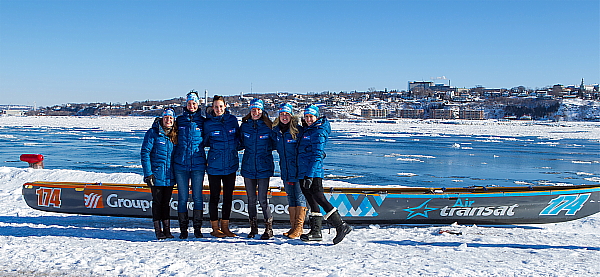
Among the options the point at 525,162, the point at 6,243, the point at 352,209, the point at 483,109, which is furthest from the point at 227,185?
the point at 483,109

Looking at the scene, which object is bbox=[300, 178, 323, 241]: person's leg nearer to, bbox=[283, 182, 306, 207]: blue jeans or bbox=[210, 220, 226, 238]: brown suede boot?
bbox=[283, 182, 306, 207]: blue jeans

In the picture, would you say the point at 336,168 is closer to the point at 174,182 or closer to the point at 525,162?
the point at 525,162

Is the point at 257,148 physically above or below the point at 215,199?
above

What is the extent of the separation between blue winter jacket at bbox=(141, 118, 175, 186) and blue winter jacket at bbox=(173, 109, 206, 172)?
0.09 m

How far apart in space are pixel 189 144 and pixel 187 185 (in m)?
0.44

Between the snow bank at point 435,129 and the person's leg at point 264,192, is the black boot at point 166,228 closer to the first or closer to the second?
the person's leg at point 264,192

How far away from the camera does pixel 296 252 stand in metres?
4.38

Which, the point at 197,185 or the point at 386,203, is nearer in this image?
the point at 197,185

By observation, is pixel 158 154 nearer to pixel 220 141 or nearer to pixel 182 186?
pixel 182 186

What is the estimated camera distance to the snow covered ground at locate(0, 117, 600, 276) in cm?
379

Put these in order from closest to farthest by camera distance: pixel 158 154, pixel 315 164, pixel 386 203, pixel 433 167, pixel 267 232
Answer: pixel 315 164 → pixel 158 154 → pixel 267 232 → pixel 386 203 → pixel 433 167

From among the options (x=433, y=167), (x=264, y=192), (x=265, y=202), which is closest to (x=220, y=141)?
(x=264, y=192)

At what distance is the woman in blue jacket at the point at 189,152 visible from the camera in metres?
4.75

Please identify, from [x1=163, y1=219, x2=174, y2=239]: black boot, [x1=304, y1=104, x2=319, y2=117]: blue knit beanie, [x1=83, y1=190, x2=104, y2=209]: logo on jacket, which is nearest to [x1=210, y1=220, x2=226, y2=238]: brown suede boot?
[x1=163, y1=219, x2=174, y2=239]: black boot
